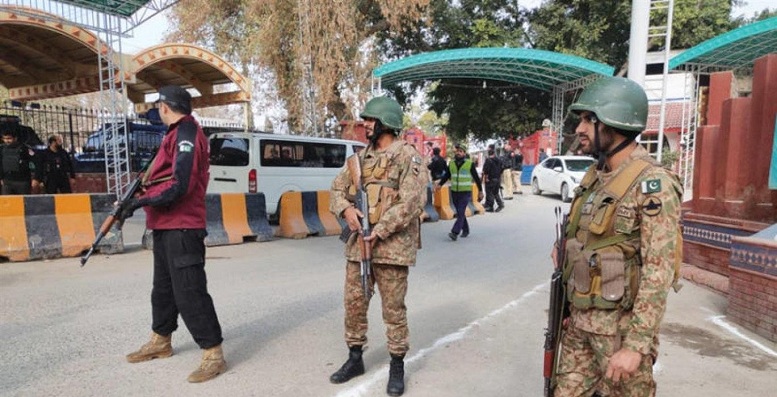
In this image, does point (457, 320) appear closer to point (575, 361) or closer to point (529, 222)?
point (575, 361)

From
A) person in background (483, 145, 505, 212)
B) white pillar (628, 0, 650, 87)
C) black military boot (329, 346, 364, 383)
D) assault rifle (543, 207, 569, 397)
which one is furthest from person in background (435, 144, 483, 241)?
assault rifle (543, 207, 569, 397)

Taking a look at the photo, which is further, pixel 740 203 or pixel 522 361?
pixel 740 203

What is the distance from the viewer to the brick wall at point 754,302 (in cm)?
405

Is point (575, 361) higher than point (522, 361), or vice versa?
point (575, 361)

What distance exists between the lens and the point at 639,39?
8.12 m

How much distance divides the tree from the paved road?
11.0 metres

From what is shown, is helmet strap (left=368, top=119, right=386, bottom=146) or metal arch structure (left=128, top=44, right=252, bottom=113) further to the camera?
metal arch structure (left=128, top=44, right=252, bottom=113)

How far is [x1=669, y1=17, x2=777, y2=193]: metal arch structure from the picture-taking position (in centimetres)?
1684

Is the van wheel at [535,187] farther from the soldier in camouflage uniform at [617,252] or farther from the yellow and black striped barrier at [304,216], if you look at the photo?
the soldier in camouflage uniform at [617,252]

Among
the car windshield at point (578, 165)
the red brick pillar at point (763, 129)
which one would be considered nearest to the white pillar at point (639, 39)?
the red brick pillar at point (763, 129)

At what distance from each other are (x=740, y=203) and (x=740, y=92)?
997 inches

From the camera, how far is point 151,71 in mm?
13844

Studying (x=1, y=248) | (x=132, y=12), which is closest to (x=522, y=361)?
(x=1, y=248)

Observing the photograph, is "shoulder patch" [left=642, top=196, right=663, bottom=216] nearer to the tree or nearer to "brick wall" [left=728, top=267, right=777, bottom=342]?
"brick wall" [left=728, top=267, right=777, bottom=342]
